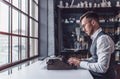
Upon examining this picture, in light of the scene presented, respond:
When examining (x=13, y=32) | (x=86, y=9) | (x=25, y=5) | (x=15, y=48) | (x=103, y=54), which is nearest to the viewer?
(x=103, y=54)

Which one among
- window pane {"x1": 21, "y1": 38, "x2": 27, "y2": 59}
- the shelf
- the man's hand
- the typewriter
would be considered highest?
the shelf

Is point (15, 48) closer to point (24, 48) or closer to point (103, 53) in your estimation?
point (24, 48)

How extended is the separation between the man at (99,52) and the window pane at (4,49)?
99cm

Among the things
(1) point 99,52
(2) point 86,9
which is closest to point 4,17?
(1) point 99,52

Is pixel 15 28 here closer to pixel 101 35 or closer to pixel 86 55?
pixel 101 35

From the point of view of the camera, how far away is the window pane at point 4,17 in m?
2.97

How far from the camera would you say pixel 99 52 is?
2250mm

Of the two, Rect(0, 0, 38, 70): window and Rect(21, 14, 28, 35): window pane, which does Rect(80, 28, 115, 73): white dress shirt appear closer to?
Rect(0, 0, 38, 70): window

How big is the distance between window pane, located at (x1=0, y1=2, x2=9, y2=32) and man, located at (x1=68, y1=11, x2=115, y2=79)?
1081mm

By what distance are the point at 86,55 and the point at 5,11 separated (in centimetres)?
326

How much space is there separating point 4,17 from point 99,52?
152 cm

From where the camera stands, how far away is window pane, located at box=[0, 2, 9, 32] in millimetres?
2967

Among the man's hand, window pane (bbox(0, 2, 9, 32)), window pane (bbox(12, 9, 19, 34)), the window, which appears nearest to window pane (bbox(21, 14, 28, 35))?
the window

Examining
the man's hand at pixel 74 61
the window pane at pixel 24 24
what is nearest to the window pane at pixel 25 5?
the window pane at pixel 24 24
